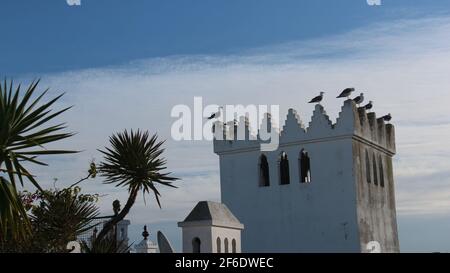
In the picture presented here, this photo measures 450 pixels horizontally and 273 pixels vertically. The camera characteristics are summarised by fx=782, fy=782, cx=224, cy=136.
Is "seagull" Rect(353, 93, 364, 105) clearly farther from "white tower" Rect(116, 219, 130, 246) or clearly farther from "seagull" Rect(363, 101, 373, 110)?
"white tower" Rect(116, 219, 130, 246)

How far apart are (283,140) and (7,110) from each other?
1002 inches

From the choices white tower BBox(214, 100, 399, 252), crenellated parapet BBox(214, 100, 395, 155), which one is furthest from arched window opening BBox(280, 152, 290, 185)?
crenellated parapet BBox(214, 100, 395, 155)

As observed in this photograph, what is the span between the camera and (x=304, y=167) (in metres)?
35.7

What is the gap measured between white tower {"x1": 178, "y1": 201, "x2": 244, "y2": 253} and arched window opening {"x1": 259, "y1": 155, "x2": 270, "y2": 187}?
1462cm

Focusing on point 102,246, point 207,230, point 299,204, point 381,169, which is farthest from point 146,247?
point 381,169

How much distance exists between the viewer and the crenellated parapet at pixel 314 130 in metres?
34.8

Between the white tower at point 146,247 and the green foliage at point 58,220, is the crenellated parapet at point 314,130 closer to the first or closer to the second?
the white tower at point 146,247

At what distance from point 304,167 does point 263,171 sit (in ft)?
7.10

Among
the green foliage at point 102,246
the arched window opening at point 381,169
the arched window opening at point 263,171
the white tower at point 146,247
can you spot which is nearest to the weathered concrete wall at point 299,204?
the arched window opening at point 263,171

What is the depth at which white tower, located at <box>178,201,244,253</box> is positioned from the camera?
2077 cm

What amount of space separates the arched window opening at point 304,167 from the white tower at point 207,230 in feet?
45.2
